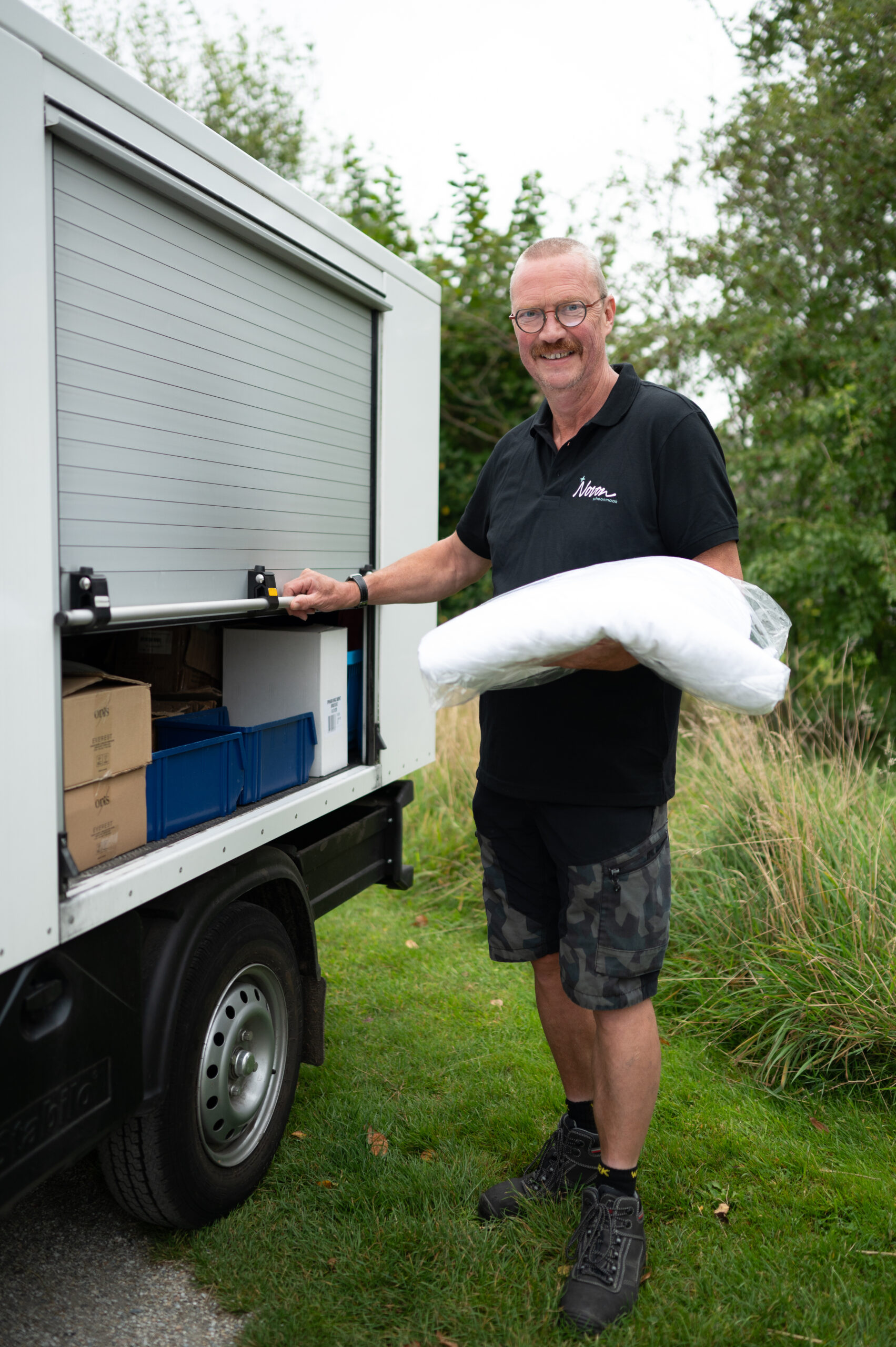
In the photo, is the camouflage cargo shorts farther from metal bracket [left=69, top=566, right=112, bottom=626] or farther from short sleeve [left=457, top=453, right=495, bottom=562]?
metal bracket [left=69, top=566, right=112, bottom=626]

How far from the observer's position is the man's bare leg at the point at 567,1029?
272cm

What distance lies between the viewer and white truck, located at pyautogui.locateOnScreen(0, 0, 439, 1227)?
1786mm

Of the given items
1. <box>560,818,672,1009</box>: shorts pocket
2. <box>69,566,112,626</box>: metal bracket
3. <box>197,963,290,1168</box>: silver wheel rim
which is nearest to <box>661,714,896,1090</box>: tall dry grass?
<box>560,818,672,1009</box>: shorts pocket

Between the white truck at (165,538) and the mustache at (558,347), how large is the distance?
2.37ft

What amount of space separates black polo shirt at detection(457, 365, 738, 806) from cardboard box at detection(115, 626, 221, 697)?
1.01 m

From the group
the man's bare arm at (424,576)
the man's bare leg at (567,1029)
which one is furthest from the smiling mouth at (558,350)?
the man's bare leg at (567,1029)

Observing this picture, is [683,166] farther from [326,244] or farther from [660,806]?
[660,806]

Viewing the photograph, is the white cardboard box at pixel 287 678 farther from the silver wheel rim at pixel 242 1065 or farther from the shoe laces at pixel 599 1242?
the shoe laces at pixel 599 1242

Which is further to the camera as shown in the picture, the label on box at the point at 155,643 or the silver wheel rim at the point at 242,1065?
the label on box at the point at 155,643

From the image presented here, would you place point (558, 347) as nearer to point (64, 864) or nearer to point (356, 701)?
point (356, 701)

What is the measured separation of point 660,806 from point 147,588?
49.6 inches

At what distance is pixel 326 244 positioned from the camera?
2893 millimetres

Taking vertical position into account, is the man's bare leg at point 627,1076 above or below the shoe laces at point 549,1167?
above

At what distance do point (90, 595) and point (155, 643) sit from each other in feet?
3.61
